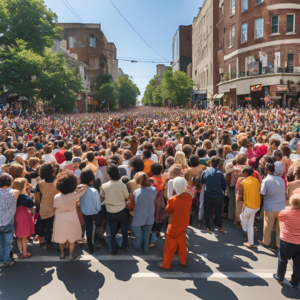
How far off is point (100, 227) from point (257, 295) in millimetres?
3141

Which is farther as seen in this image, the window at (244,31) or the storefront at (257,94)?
the window at (244,31)

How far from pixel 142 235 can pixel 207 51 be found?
45956 millimetres

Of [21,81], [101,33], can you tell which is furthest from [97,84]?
[21,81]

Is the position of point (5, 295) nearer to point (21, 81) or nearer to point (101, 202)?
point (101, 202)

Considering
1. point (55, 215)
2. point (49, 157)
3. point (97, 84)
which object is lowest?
point (55, 215)

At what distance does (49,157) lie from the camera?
753cm

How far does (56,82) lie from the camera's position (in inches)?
1492

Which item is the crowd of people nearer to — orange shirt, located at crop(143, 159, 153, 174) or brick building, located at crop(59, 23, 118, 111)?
orange shirt, located at crop(143, 159, 153, 174)

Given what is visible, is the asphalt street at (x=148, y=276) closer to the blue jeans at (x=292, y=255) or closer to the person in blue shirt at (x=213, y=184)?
the blue jeans at (x=292, y=255)

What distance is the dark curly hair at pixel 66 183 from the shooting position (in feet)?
16.1

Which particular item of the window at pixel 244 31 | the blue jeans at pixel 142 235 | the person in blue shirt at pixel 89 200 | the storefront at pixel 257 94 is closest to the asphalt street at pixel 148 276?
the blue jeans at pixel 142 235

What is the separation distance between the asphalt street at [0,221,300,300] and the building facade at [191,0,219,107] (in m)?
34.3

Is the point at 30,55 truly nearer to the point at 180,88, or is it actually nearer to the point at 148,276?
the point at 180,88

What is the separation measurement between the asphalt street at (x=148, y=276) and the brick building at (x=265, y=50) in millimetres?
23468
